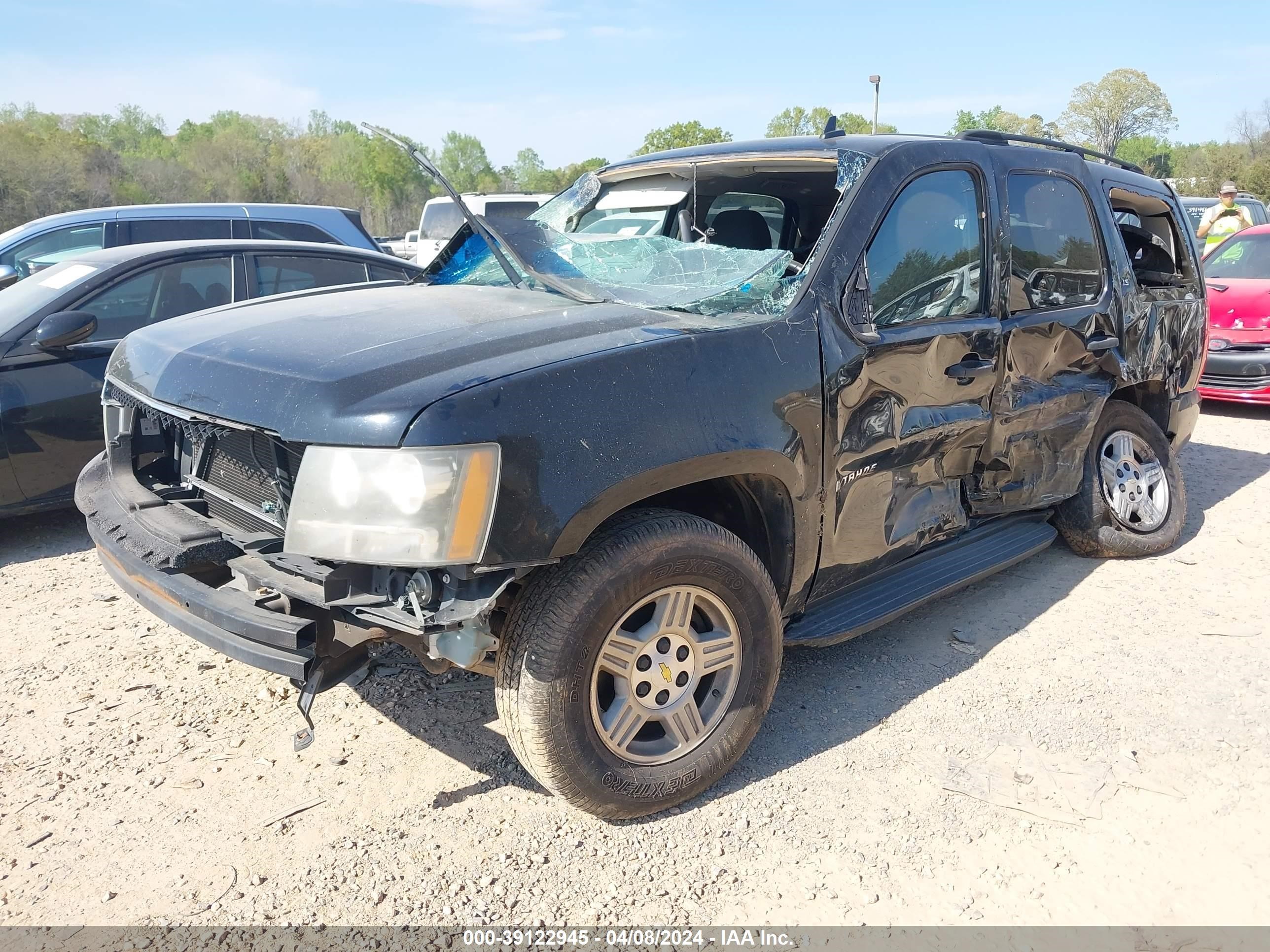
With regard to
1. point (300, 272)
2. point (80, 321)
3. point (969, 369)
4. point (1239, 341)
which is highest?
point (300, 272)

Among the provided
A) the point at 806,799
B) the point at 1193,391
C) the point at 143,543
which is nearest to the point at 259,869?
the point at 143,543

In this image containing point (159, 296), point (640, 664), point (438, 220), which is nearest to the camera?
point (640, 664)

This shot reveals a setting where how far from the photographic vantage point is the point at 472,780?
2.88m

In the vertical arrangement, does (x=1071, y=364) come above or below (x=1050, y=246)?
below

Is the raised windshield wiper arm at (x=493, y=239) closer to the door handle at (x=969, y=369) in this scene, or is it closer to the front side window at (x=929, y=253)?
the front side window at (x=929, y=253)

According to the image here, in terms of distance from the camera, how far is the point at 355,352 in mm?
2516

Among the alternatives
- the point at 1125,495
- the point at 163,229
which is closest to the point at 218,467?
the point at 1125,495

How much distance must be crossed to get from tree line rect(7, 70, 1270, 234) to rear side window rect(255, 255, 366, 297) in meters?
30.3

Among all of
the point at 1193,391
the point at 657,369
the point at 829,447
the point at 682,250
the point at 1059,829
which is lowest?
the point at 1059,829

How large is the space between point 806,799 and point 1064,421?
2.28 meters

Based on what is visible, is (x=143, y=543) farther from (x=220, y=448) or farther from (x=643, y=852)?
(x=643, y=852)

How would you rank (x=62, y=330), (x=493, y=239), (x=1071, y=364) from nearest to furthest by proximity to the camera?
(x=493, y=239) → (x=1071, y=364) → (x=62, y=330)

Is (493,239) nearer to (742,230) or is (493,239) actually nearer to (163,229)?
(742,230)

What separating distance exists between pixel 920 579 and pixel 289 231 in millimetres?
7113
